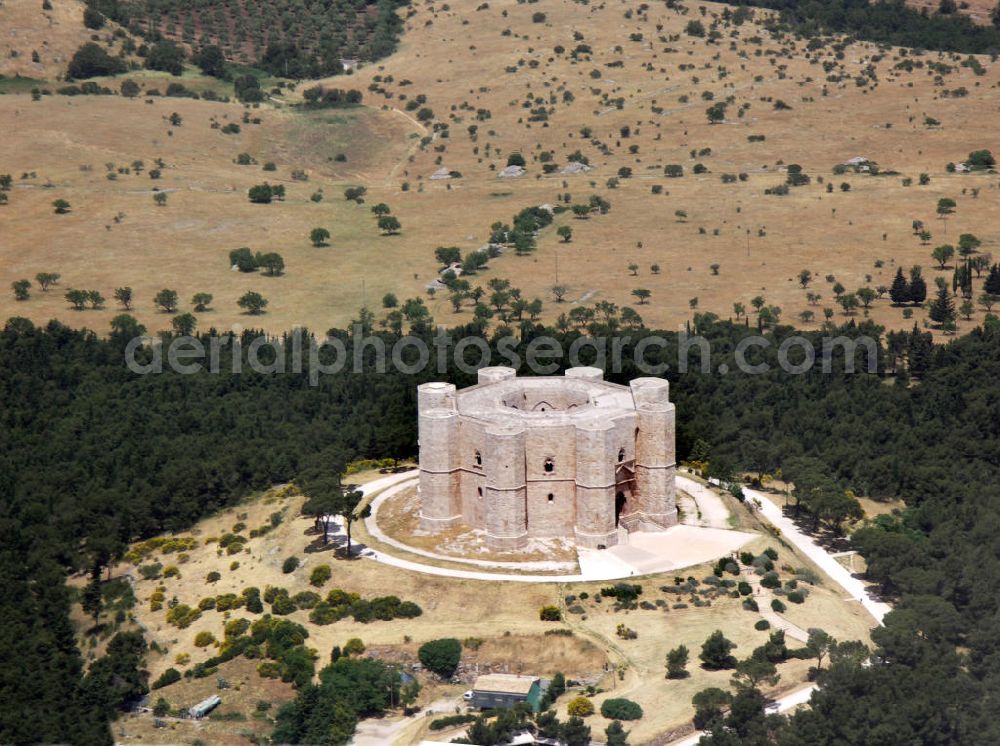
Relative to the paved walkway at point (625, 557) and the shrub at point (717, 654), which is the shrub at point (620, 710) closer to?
the shrub at point (717, 654)

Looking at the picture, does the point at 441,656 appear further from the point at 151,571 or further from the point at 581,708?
the point at 151,571

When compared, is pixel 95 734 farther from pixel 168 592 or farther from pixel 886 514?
pixel 886 514

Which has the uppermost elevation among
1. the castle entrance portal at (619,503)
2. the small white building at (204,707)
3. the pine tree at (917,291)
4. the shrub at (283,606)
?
the pine tree at (917,291)

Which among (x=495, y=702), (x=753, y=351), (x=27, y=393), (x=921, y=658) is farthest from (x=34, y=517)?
(x=753, y=351)

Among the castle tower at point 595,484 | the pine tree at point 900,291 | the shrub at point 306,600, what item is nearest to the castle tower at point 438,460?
the castle tower at point 595,484

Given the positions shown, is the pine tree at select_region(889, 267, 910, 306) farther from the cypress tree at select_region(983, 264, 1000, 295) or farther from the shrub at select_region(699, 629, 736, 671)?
the shrub at select_region(699, 629, 736, 671)
